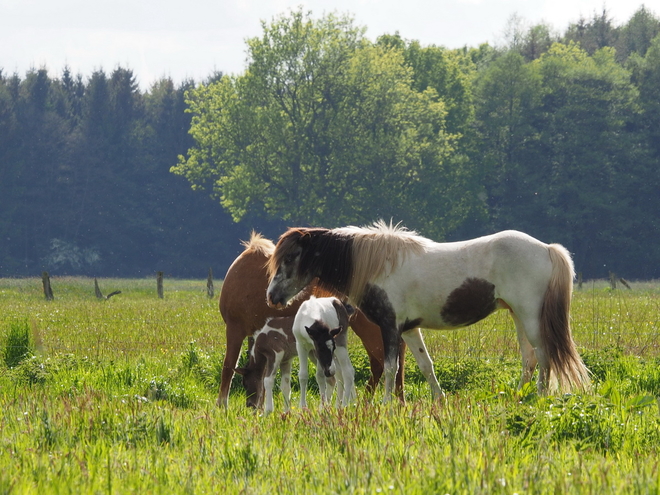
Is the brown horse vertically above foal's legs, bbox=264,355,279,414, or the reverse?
the brown horse

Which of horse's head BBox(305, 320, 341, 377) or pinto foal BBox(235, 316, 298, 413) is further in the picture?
pinto foal BBox(235, 316, 298, 413)

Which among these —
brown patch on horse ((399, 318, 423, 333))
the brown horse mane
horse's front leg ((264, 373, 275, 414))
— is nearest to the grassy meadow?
horse's front leg ((264, 373, 275, 414))

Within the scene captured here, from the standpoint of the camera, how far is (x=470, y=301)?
8352 mm

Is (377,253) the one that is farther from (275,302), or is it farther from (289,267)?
(275,302)

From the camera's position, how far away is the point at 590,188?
180 ft

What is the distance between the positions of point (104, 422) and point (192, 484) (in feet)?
6.23

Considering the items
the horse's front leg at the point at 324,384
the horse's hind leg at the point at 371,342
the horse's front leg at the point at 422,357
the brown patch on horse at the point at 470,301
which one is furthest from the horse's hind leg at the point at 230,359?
the brown patch on horse at the point at 470,301

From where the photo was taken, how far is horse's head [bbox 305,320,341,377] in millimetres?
8039

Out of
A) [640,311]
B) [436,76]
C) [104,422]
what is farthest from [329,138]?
[104,422]

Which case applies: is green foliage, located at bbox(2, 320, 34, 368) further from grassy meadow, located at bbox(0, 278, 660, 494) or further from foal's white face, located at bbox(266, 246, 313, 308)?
foal's white face, located at bbox(266, 246, 313, 308)

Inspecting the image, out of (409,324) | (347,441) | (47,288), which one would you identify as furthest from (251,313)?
(47,288)

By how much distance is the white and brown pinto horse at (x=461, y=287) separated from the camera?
8234 millimetres

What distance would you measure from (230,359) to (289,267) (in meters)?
1.37

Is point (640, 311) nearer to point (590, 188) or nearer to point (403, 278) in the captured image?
point (403, 278)
